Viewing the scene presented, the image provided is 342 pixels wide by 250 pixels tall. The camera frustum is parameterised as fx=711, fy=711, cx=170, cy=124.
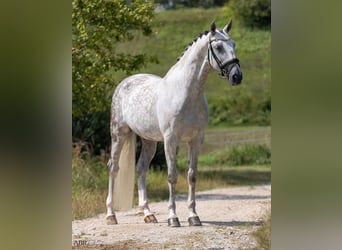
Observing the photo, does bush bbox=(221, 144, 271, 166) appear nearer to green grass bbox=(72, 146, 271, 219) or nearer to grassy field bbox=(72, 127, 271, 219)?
grassy field bbox=(72, 127, 271, 219)

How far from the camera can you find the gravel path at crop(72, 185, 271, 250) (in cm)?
555

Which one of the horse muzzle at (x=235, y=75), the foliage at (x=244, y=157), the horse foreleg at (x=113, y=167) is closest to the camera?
the horse muzzle at (x=235, y=75)

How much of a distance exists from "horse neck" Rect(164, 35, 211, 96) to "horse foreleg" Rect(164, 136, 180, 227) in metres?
0.44

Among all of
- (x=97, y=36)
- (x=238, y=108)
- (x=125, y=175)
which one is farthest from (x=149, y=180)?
(x=238, y=108)

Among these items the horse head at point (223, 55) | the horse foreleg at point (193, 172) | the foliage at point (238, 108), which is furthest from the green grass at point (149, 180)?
the foliage at point (238, 108)

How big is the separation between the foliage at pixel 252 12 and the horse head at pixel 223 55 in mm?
11122

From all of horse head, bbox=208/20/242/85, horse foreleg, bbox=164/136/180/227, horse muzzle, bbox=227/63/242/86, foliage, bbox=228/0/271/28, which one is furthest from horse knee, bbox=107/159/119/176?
foliage, bbox=228/0/271/28

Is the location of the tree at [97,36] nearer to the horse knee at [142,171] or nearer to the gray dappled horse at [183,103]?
the gray dappled horse at [183,103]

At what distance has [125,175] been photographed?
652 centimetres

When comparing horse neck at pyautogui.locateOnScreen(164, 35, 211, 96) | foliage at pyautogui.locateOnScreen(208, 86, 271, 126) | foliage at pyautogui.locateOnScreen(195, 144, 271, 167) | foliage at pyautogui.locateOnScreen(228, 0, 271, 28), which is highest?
horse neck at pyautogui.locateOnScreen(164, 35, 211, 96)

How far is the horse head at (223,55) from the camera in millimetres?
5359
